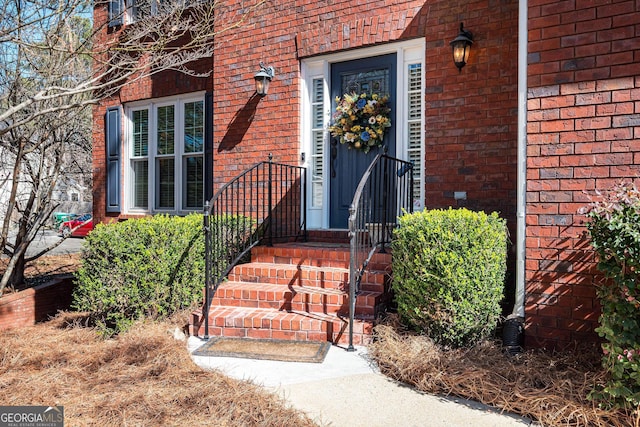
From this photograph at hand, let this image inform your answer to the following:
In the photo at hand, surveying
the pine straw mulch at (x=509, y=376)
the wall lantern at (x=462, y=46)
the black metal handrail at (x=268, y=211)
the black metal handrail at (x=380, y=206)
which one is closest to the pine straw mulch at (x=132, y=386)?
the pine straw mulch at (x=509, y=376)

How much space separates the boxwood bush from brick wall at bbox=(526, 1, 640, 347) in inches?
105

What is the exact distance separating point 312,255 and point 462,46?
2483 millimetres

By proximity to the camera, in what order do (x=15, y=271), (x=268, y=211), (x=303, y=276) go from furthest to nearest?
(x=15, y=271) → (x=268, y=211) → (x=303, y=276)

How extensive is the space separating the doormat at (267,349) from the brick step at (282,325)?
7 centimetres

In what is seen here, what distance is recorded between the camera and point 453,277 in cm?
307

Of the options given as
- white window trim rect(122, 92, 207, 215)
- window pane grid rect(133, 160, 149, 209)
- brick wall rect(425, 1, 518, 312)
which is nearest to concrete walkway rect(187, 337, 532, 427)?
brick wall rect(425, 1, 518, 312)

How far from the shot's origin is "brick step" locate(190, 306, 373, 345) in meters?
3.46

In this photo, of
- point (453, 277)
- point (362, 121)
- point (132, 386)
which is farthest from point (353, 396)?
point (362, 121)

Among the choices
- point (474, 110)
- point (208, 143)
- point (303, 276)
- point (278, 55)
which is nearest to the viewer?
point (303, 276)

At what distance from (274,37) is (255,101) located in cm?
80

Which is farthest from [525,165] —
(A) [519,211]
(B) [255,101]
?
(B) [255,101]

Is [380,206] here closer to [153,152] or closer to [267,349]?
[267,349]

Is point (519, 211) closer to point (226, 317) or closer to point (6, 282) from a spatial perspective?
point (226, 317)

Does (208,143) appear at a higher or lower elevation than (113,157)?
higher
